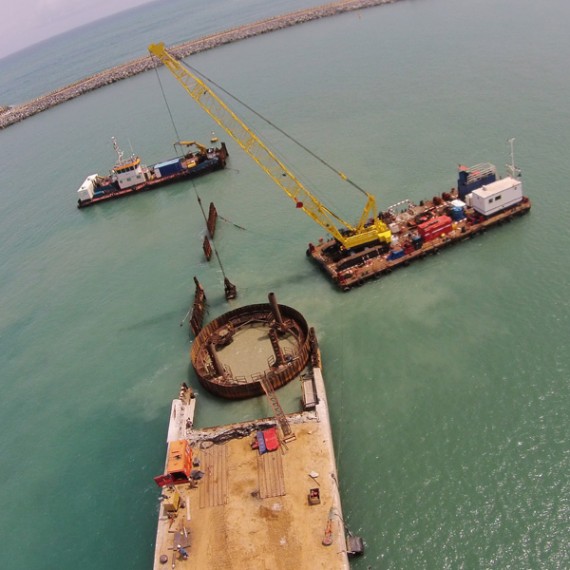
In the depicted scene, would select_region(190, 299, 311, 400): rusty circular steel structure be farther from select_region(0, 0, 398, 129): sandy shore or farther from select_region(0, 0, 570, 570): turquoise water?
select_region(0, 0, 398, 129): sandy shore

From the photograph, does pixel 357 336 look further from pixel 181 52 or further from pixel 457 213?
pixel 181 52

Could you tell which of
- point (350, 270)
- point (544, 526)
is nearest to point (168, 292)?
point (350, 270)

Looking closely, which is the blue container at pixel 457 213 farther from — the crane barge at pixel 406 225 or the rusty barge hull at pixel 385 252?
the rusty barge hull at pixel 385 252

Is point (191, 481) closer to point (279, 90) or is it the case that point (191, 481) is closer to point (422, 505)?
point (422, 505)

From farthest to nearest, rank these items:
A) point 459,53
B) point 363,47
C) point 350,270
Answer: point 363,47
point 459,53
point 350,270

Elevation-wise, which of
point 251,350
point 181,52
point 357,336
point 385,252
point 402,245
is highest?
point 181,52

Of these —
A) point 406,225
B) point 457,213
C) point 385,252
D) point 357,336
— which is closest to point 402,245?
point 385,252
